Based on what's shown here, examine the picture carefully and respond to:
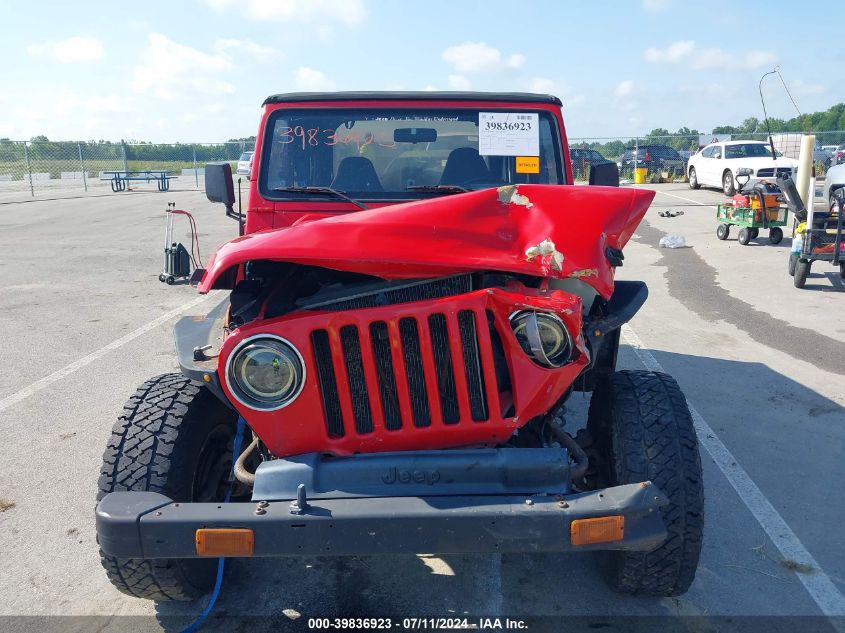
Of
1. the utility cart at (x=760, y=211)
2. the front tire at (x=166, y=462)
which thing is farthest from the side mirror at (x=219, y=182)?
the utility cart at (x=760, y=211)

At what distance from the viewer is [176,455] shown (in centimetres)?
272

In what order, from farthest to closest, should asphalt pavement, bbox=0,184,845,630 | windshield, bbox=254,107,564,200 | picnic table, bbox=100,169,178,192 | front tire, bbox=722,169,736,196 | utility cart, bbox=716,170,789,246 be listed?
picnic table, bbox=100,169,178,192 → front tire, bbox=722,169,736,196 → utility cart, bbox=716,170,789,246 → windshield, bbox=254,107,564,200 → asphalt pavement, bbox=0,184,845,630

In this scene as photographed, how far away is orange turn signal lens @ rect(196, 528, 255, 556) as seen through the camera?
2215 mm

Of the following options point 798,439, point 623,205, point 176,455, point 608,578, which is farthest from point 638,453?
point 798,439

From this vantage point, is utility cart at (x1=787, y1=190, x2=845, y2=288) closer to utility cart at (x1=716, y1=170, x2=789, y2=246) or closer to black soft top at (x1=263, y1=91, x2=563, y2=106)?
utility cart at (x1=716, y1=170, x2=789, y2=246)

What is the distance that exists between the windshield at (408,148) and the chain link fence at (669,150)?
818 inches

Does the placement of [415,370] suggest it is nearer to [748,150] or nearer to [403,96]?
[403,96]

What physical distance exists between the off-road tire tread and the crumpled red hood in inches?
23.0

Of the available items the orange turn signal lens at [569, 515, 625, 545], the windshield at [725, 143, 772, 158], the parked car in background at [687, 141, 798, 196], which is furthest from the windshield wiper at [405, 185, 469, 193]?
the windshield at [725, 143, 772, 158]

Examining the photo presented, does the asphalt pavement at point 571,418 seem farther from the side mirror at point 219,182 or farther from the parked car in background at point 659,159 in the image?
the parked car in background at point 659,159

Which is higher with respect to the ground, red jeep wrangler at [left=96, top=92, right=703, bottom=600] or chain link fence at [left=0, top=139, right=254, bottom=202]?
chain link fence at [left=0, top=139, right=254, bottom=202]

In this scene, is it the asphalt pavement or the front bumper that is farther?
the asphalt pavement

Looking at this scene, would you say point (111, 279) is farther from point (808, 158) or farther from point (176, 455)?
point (808, 158)

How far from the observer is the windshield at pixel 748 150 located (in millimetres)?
21422
